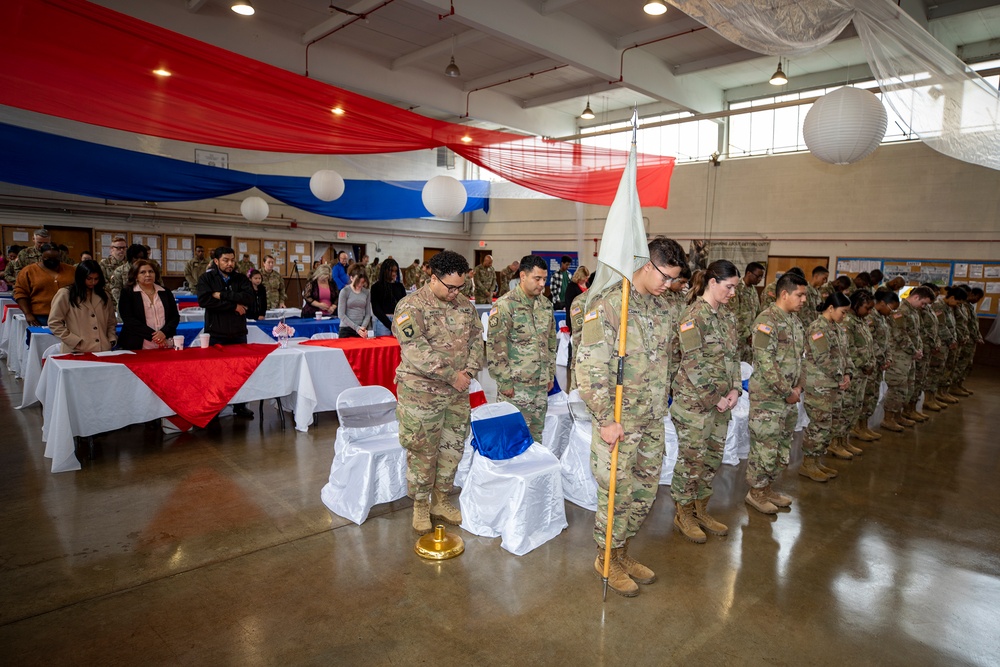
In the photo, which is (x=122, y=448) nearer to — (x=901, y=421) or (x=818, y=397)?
(x=818, y=397)

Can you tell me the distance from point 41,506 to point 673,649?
12.2 ft

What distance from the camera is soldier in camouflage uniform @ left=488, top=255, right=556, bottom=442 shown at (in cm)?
365

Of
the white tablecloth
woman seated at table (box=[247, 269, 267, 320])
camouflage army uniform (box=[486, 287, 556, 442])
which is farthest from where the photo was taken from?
woman seated at table (box=[247, 269, 267, 320])

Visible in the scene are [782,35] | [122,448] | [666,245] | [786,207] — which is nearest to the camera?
[666,245]

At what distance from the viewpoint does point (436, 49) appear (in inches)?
368

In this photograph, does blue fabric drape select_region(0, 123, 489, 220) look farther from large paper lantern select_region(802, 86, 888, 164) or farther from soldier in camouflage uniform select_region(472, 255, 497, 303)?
large paper lantern select_region(802, 86, 888, 164)

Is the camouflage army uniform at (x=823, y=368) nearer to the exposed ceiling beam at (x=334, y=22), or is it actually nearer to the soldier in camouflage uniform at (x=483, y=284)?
the exposed ceiling beam at (x=334, y=22)

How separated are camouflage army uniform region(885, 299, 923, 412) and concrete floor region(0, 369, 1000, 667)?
186 centimetres

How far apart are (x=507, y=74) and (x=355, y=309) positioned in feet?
21.8

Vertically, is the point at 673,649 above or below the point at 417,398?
below

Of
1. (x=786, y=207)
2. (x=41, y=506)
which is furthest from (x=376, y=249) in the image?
(x=41, y=506)

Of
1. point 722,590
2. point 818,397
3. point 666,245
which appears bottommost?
point 722,590

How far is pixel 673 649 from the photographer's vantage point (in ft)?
7.65

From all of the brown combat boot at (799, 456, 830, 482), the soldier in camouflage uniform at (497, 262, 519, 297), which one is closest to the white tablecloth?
the brown combat boot at (799, 456, 830, 482)
